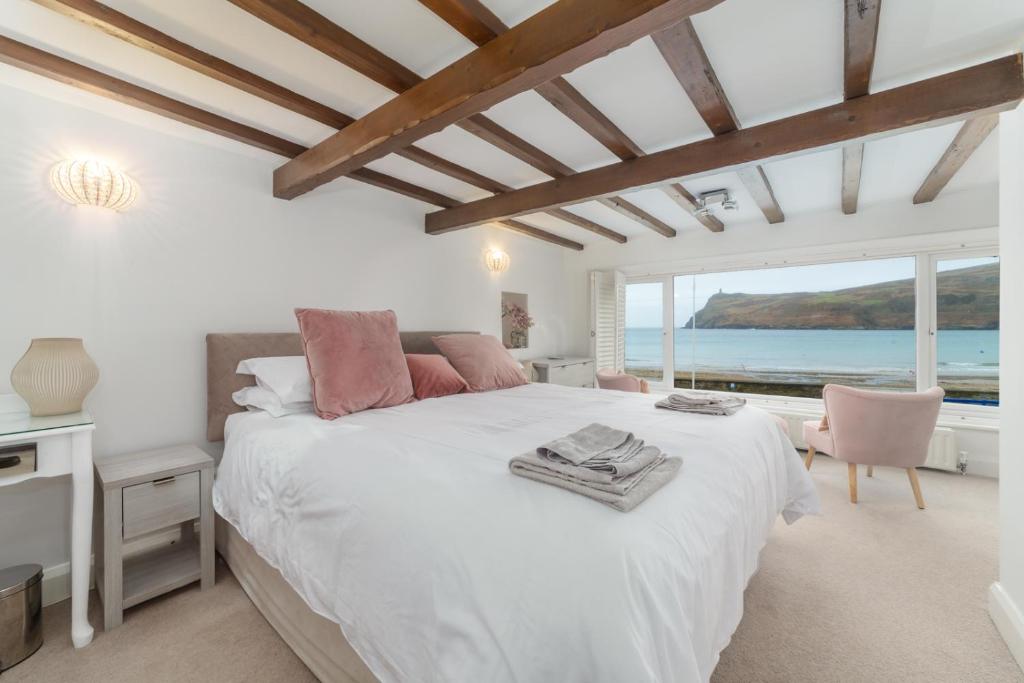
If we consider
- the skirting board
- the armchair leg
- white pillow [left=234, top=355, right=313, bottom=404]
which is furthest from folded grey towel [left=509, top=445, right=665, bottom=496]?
the armchair leg

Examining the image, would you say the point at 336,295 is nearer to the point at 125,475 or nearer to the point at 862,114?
the point at 125,475

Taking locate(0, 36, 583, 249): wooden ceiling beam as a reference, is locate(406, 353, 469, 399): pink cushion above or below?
below

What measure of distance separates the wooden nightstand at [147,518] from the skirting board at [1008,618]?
3242 millimetres

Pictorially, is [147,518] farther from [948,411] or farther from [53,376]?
[948,411]

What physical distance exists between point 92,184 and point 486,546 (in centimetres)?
247

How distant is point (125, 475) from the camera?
1710 millimetres

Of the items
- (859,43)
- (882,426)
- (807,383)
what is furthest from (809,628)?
(807,383)

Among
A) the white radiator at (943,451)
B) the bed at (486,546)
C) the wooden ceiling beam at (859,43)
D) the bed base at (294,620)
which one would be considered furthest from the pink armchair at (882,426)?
the bed base at (294,620)

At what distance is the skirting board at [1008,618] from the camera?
Result: 4.91 feet

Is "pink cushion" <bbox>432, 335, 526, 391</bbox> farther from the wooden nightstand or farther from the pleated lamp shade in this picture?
the pleated lamp shade

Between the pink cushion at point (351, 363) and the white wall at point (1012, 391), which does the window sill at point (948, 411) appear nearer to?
the white wall at point (1012, 391)

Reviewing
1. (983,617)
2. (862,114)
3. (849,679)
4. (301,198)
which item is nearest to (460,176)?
(301,198)

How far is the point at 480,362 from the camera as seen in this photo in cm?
304

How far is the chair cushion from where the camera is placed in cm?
304
